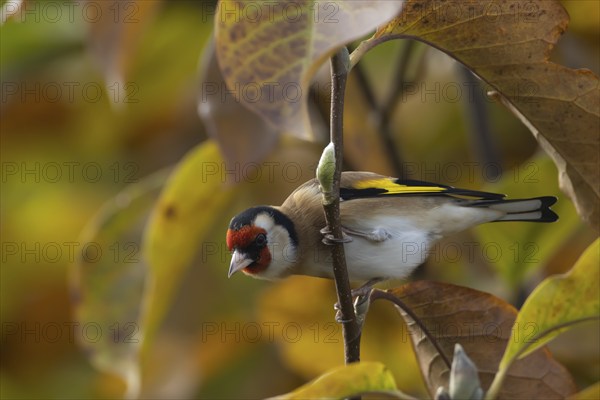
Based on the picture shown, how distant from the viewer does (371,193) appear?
2396 millimetres

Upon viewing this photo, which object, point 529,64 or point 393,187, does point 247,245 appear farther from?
point 529,64

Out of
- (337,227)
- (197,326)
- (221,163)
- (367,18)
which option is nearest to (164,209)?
(221,163)

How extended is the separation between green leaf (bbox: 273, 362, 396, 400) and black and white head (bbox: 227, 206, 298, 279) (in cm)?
90

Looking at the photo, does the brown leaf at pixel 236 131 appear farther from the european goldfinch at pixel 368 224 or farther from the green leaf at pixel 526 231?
the green leaf at pixel 526 231

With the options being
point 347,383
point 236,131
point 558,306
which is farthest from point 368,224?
point 347,383

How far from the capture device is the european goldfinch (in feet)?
7.63

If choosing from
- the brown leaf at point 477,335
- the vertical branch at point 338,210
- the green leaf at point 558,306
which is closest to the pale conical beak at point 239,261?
the brown leaf at point 477,335

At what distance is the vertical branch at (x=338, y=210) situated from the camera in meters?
1.28

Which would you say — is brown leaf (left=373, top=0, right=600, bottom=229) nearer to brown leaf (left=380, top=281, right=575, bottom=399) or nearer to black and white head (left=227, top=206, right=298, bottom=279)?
brown leaf (left=380, top=281, right=575, bottom=399)

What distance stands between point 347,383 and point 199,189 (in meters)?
1.09

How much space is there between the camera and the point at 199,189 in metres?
2.38

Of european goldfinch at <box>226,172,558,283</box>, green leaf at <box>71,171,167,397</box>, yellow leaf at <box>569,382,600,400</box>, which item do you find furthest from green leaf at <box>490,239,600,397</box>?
green leaf at <box>71,171,167,397</box>

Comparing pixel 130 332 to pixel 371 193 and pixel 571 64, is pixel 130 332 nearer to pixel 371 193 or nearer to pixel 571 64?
pixel 371 193

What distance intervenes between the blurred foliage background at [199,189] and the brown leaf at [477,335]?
64 centimetres
